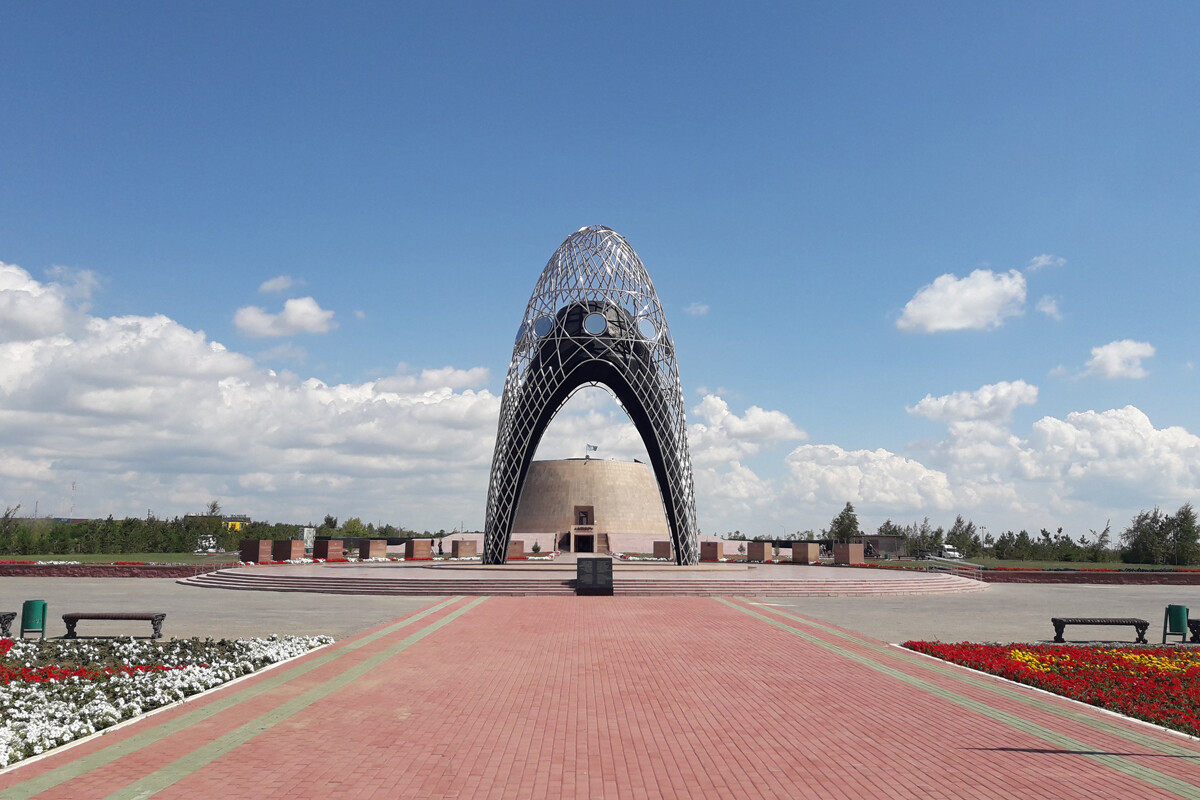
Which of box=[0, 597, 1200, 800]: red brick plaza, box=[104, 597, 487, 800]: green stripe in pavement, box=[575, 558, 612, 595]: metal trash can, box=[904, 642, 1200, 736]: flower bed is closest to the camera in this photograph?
box=[104, 597, 487, 800]: green stripe in pavement

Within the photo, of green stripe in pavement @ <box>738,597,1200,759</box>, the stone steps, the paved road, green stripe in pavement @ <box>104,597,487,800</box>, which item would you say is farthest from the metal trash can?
green stripe in pavement @ <box>104,597,487,800</box>

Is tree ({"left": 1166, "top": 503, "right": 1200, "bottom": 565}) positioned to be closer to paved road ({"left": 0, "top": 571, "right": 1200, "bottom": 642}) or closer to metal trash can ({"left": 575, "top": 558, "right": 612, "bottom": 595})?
paved road ({"left": 0, "top": 571, "right": 1200, "bottom": 642})

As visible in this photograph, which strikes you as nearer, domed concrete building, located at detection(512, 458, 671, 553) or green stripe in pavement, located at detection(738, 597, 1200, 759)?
green stripe in pavement, located at detection(738, 597, 1200, 759)

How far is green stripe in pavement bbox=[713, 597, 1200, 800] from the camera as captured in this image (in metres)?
7.47

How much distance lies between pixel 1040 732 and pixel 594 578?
18877mm

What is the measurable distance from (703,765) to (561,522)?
78.3 m

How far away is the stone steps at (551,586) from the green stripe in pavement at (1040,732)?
13.2 metres

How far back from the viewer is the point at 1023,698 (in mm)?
11250

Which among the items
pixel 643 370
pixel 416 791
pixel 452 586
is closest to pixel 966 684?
pixel 416 791

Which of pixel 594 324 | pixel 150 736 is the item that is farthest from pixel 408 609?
pixel 594 324

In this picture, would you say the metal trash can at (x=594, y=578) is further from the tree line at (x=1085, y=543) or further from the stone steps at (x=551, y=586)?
the tree line at (x=1085, y=543)

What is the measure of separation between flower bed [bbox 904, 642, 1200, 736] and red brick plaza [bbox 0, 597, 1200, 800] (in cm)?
50

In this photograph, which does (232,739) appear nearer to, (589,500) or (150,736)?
(150,736)

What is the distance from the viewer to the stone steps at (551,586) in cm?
2792
